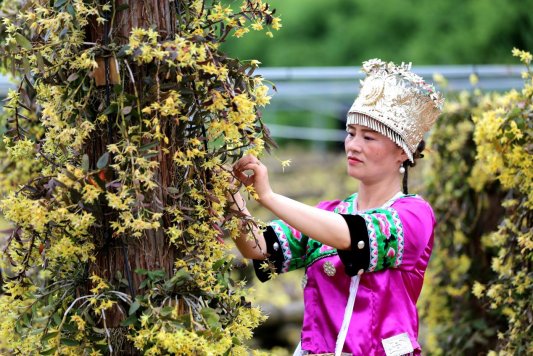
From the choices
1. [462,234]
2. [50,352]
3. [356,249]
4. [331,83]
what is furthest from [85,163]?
[331,83]

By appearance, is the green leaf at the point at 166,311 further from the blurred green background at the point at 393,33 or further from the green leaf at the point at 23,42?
the blurred green background at the point at 393,33

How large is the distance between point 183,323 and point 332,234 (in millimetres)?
563

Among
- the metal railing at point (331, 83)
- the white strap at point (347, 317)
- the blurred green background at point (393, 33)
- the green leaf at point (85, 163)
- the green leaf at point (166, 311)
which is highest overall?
the blurred green background at point (393, 33)

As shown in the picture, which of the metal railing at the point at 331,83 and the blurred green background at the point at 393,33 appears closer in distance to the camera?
the metal railing at the point at 331,83

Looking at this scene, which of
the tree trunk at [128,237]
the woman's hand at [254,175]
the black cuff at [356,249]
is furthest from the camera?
the black cuff at [356,249]

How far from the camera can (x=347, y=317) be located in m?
2.57

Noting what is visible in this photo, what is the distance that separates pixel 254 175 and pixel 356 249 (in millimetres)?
357

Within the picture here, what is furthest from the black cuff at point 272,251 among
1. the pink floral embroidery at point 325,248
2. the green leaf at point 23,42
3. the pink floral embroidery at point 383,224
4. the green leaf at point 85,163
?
the green leaf at point 23,42

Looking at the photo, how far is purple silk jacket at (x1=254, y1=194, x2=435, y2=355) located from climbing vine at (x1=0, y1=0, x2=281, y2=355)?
40 cm

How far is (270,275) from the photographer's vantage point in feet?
8.28

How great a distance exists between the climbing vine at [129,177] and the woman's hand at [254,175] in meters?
0.07

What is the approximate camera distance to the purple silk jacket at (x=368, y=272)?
2529mm

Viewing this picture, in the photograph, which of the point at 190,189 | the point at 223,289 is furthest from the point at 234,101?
the point at 223,289

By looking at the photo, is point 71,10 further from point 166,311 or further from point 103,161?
point 166,311
